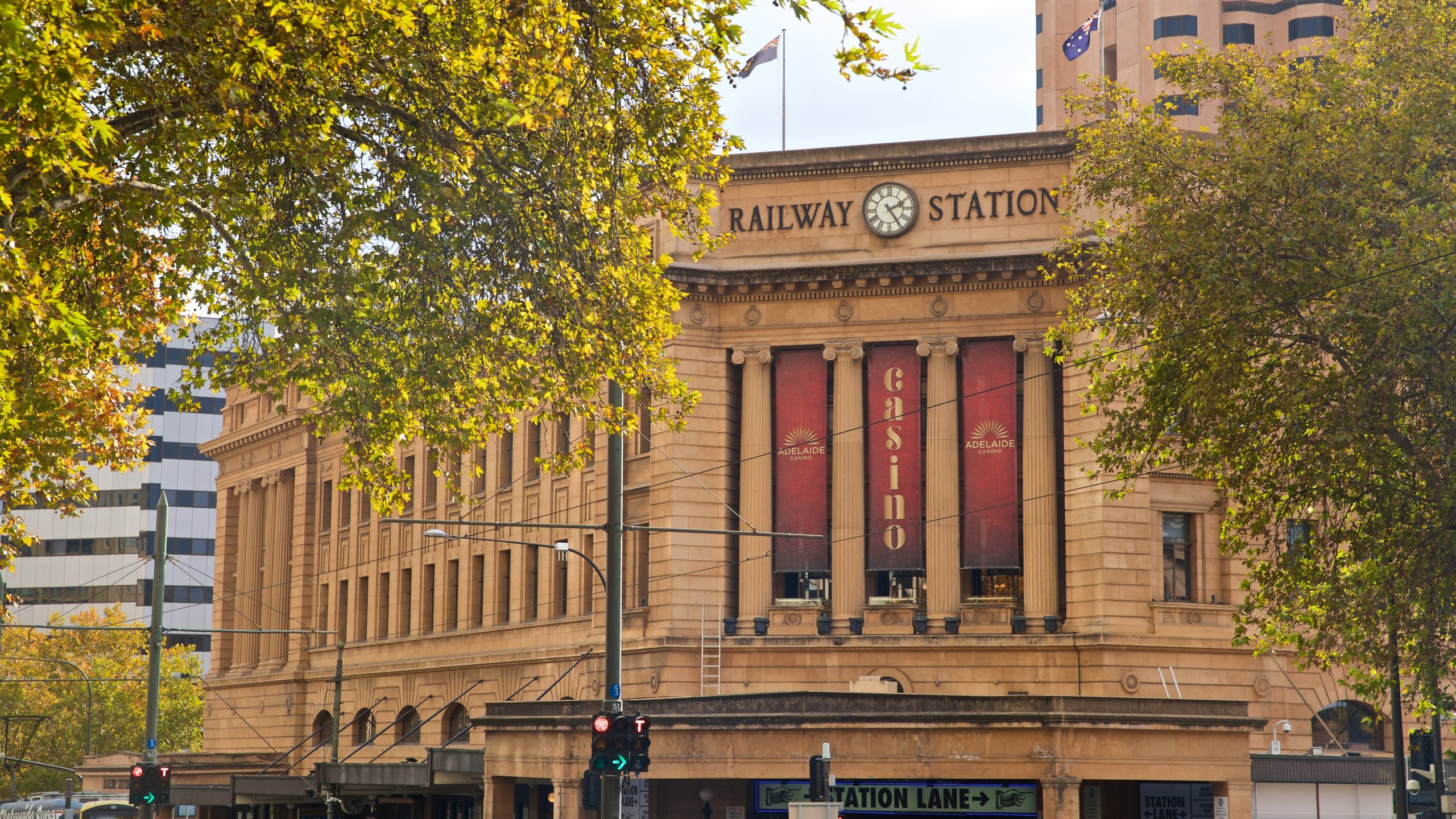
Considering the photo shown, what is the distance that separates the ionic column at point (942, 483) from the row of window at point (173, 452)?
72.5m

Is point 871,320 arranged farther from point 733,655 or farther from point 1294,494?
point 1294,494

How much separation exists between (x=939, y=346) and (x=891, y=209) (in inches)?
160

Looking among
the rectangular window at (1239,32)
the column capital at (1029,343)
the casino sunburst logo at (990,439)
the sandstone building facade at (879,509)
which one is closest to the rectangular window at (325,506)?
the sandstone building facade at (879,509)

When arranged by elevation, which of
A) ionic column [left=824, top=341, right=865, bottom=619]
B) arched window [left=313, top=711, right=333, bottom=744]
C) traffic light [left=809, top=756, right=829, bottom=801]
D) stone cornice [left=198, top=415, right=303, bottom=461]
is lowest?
arched window [left=313, top=711, right=333, bottom=744]

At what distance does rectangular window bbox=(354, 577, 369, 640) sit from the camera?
208 feet

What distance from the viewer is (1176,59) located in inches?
1003

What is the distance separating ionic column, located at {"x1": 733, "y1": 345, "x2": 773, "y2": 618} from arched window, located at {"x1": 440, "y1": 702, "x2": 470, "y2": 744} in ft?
46.4

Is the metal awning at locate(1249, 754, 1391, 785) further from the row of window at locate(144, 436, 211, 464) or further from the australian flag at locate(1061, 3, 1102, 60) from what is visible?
the row of window at locate(144, 436, 211, 464)

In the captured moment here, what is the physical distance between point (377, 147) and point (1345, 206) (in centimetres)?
1403

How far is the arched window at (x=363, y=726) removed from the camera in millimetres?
60250

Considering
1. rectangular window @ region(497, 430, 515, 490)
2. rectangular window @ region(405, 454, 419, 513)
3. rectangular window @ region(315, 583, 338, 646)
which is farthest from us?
rectangular window @ region(315, 583, 338, 646)

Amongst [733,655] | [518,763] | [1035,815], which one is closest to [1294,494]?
[1035,815]

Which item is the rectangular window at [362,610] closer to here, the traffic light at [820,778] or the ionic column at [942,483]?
the ionic column at [942,483]

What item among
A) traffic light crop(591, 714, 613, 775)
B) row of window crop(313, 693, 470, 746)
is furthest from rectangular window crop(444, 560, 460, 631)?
traffic light crop(591, 714, 613, 775)
